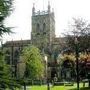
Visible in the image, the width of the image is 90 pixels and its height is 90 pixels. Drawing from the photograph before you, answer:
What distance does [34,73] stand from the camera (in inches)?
2581

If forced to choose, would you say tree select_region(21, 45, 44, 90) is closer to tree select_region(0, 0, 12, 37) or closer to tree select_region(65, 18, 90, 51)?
tree select_region(65, 18, 90, 51)

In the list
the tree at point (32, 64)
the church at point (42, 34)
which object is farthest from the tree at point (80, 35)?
the church at point (42, 34)

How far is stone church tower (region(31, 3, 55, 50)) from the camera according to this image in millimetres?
105875

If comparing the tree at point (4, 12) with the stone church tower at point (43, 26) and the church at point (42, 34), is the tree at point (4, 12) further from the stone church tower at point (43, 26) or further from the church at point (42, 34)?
the stone church tower at point (43, 26)

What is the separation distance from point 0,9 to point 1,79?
218cm

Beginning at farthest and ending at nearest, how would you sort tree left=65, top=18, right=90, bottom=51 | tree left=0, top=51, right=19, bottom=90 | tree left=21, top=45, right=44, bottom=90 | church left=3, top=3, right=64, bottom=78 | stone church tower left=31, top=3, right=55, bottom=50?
1. stone church tower left=31, top=3, right=55, bottom=50
2. church left=3, top=3, right=64, bottom=78
3. tree left=21, top=45, right=44, bottom=90
4. tree left=65, top=18, right=90, bottom=51
5. tree left=0, top=51, right=19, bottom=90

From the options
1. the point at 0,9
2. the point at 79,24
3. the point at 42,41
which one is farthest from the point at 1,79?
the point at 42,41

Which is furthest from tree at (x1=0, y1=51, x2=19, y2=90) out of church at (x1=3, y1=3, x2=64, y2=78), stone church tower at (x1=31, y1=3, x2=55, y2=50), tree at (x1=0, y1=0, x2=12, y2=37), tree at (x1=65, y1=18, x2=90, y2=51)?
stone church tower at (x1=31, y1=3, x2=55, y2=50)

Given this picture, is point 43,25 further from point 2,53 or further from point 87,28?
point 2,53

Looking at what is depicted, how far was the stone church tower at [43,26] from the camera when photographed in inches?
4168

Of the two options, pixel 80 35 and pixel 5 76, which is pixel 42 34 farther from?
pixel 5 76

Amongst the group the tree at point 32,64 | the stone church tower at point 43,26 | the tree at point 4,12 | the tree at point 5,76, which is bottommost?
the tree at point 32,64

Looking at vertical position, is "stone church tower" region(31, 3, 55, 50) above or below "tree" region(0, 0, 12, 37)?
above

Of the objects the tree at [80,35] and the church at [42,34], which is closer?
the tree at [80,35]
